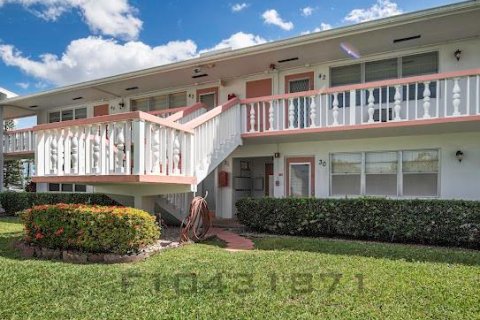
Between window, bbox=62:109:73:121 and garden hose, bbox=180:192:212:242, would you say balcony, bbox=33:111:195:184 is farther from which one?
window, bbox=62:109:73:121

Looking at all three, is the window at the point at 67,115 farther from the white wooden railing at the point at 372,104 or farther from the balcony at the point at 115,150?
the white wooden railing at the point at 372,104

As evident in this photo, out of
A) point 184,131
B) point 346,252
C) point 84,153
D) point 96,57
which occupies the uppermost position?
point 96,57

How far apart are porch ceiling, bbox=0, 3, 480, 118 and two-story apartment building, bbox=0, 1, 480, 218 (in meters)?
0.04

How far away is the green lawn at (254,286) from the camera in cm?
389

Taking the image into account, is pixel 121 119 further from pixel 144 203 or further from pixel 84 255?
pixel 84 255

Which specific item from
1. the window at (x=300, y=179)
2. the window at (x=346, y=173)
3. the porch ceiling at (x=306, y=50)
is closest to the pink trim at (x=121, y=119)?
the porch ceiling at (x=306, y=50)

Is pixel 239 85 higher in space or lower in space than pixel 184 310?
higher

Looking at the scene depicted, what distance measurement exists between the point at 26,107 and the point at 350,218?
16.8 metres

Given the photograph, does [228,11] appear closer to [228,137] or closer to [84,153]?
[228,137]

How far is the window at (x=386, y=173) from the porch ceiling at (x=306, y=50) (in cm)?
304

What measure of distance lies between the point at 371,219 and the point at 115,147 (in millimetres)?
5989

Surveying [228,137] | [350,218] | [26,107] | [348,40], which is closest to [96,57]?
[26,107]

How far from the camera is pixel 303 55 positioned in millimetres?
10539

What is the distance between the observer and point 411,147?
32.0 feet
